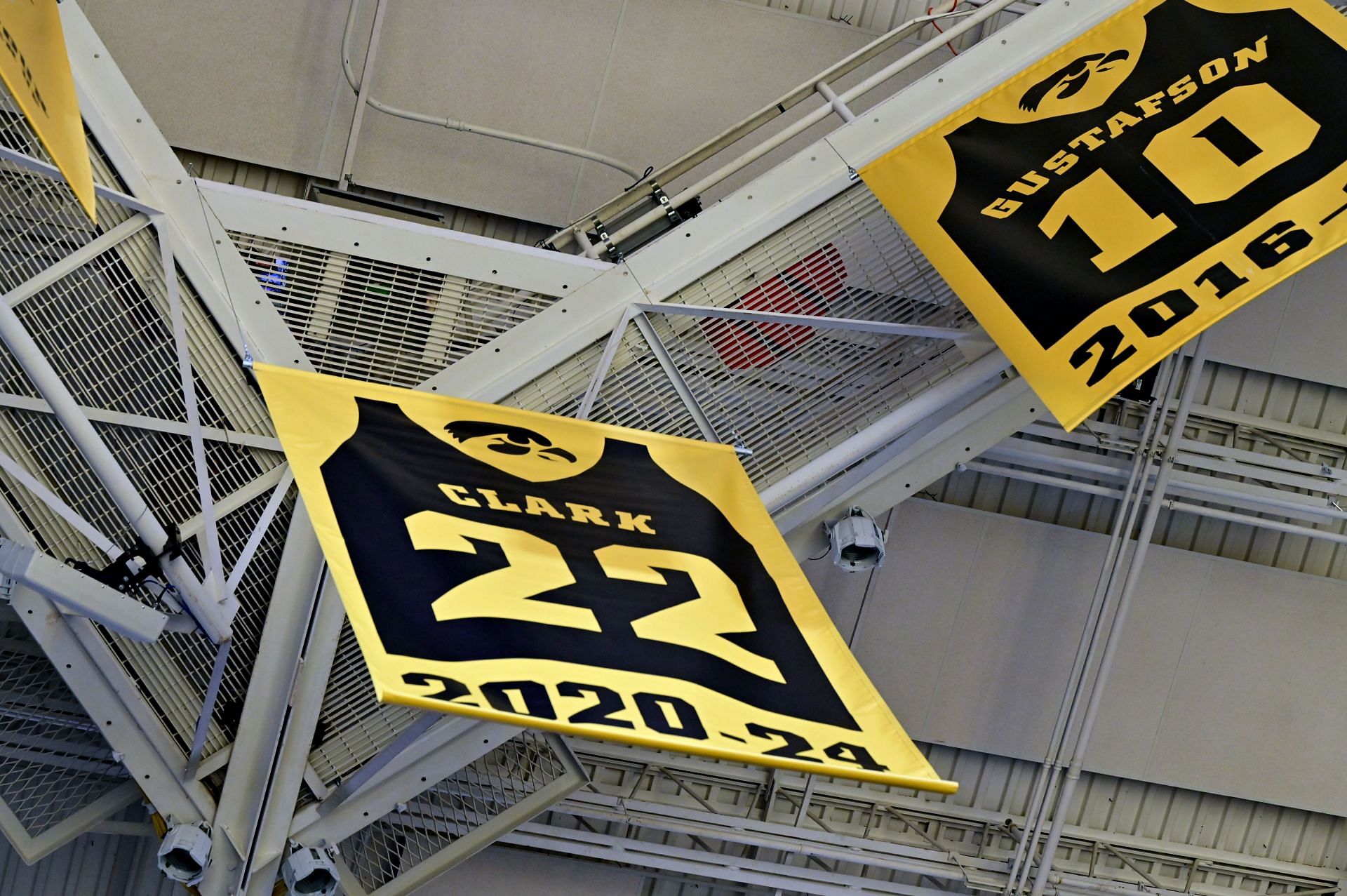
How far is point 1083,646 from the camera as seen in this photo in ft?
30.2

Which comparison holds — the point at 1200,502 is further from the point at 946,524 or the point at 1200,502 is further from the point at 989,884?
the point at 989,884

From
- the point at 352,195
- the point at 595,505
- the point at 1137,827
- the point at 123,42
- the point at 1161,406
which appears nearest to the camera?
the point at 595,505

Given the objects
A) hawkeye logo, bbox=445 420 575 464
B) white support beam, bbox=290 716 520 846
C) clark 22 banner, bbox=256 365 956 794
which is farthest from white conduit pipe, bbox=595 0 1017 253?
white support beam, bbox=290 716 520 846

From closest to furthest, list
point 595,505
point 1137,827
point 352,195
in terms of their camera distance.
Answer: point 595,505, point 352,195, point 1137,827

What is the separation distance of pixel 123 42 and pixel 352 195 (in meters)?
2.41

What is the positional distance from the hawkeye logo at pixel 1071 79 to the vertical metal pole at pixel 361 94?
4.91 m

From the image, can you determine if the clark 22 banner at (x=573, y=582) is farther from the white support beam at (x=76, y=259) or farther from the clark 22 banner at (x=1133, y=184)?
the clark 22 banner at (x=1133, y=184)

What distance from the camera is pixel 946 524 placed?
9352 millimetres

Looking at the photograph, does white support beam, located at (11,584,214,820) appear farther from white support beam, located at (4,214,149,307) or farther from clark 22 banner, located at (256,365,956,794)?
clark 22 banner, located at (256,365,956,794)

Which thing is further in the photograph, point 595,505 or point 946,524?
point 946,524

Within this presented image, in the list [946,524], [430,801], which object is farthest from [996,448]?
[430,801]

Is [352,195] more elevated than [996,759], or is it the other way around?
[352,195]

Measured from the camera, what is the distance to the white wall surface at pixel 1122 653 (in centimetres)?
937

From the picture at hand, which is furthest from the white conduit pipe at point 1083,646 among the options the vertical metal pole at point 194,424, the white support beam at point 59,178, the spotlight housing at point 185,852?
the white support beam at point 59,178
